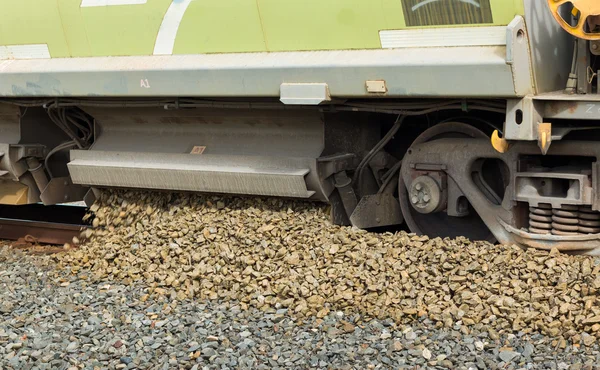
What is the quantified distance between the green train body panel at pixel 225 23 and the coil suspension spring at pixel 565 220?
1.15 meters

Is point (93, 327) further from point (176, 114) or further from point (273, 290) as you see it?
point (176, 114)

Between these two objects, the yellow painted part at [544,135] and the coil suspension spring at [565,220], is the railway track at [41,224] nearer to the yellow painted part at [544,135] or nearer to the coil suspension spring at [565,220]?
the coil suspension spring at [565,220]

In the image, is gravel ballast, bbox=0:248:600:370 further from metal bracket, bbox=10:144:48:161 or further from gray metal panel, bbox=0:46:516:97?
metal bracket, bbox=10:144:48:161

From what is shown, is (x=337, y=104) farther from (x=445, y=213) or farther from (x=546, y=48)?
(x=546, y=48)

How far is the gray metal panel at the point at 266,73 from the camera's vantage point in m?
4.66

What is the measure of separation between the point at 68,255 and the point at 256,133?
5.58 feet

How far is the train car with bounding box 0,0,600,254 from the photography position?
467 cm

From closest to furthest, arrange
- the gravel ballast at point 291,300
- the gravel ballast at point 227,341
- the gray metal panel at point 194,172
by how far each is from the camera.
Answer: the gravel ballast at point 227,341 → the gravel ballast at point 291,300 → the gray metal panel at point 194,172

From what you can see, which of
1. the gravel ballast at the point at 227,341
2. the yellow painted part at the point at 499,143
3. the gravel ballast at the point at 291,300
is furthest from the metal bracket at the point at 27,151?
the yellow painted part at the point at 499,143

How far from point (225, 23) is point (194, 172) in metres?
1.13

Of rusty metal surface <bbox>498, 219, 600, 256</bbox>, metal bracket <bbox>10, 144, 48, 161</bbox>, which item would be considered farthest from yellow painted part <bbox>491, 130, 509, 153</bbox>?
metal bracket <bbox>10, 144, 48, 161</bbox>

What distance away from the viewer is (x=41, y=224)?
25.3 feet

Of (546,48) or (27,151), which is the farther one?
(27,151)

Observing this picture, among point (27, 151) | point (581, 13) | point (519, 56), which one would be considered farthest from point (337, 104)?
point (27, 151)
